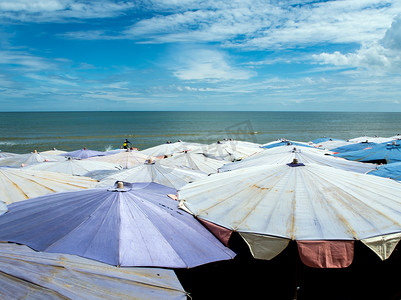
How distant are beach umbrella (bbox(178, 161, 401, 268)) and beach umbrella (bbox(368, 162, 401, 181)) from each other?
179 centimetres

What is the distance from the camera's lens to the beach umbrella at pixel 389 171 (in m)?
7.16

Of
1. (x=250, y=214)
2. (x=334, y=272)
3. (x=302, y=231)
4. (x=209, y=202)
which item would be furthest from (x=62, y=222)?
(x=334, y=272)

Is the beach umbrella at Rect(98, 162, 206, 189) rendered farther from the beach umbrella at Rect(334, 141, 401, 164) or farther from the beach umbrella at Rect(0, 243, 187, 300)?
the beach umbrella at Rect(334, 141, 401, 164)

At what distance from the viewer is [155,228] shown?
4.37m

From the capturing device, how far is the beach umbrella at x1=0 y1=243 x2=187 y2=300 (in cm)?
274

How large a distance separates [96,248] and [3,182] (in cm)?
437

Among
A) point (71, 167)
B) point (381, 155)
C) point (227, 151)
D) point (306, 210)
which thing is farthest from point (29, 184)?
point (381, 155)

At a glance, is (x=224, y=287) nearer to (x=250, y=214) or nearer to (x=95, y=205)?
(x=250, y=214)

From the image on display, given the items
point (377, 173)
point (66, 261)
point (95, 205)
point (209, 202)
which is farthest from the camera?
point (377, 173)

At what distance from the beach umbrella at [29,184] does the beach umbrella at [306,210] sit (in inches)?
135

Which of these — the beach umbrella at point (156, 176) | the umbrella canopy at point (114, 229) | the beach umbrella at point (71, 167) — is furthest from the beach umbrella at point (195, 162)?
the umbrella canopy at point (114, 229)

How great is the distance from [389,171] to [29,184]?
9.73 meters

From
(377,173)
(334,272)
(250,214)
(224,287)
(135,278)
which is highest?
(377,173)

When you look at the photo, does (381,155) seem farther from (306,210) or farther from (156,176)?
(156,176)
